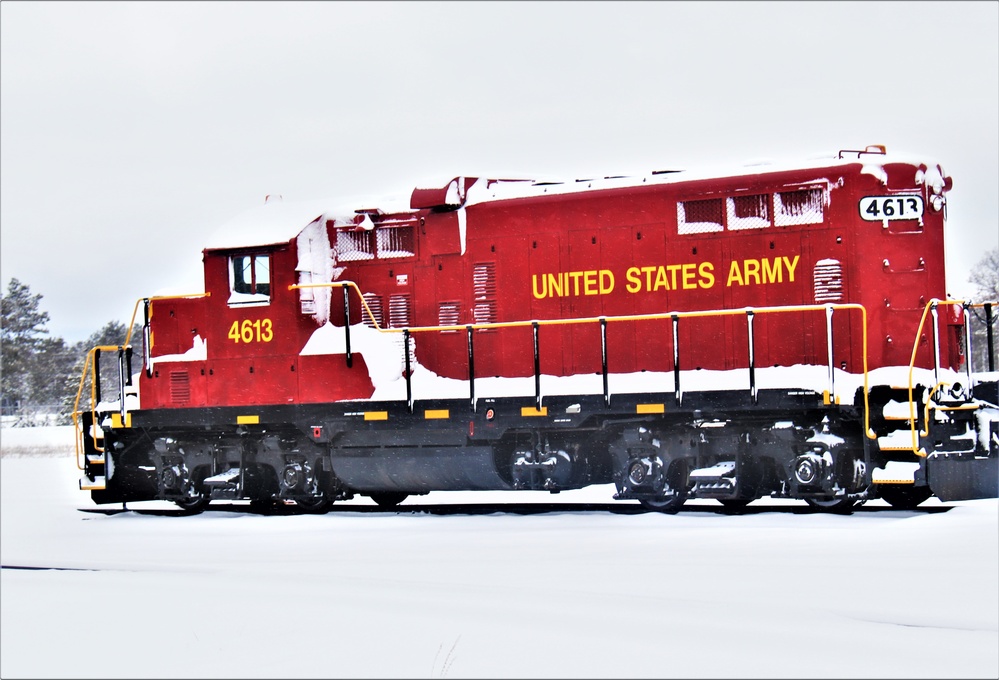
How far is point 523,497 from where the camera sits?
15.2m

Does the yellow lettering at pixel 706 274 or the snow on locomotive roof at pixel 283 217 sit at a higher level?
the snow on locomotive roof at pixel 283 217

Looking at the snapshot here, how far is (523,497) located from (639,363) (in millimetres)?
3996

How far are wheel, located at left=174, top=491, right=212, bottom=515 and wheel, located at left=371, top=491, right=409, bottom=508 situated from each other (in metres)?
1.93

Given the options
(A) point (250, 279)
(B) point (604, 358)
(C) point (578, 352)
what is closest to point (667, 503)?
(B) point (604, 358)

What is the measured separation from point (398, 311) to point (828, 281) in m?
4.62

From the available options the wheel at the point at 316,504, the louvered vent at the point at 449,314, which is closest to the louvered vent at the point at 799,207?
the louvered vent at the point at 449,314

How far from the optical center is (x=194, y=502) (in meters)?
13.4

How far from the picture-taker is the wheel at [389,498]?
44.8ft

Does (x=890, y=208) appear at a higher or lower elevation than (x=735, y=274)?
higher

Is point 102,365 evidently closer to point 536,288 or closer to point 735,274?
point 536,288

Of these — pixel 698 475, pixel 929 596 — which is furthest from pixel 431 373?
pixel 929 596

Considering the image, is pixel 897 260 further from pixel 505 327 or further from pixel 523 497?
pixel 523 497

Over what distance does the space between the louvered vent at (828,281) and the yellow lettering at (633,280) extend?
5.72ft

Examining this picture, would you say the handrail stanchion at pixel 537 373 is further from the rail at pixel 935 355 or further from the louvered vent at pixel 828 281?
the rail at pixel 935 355
